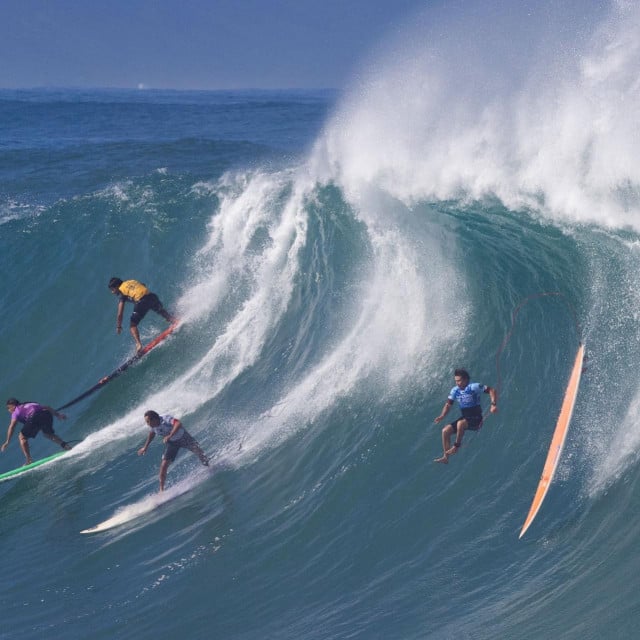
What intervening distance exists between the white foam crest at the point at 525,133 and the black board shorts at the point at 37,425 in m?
7.95

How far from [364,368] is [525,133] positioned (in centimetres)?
716

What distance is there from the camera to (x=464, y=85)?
63.2ft

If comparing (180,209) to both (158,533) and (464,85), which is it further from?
(158,533)

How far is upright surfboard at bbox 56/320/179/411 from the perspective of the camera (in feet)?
40.3

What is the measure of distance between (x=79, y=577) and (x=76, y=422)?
13.8 ft

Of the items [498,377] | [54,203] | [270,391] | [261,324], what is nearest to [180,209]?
[54,203]

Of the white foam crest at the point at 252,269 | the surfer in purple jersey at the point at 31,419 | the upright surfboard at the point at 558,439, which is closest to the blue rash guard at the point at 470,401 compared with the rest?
the upright surfboard at the point at 558,439

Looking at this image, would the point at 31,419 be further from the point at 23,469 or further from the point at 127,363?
the point at 127,363

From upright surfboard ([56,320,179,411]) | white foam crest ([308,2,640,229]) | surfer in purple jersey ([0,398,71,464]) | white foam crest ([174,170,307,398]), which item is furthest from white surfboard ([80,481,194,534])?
white foam crest ([308,2,640,229])

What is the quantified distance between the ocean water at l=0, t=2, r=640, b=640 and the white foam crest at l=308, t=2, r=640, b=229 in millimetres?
60

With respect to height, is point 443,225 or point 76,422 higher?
point 443,225

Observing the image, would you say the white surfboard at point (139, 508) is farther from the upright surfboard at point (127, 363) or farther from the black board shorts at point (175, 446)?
the upright surfboard at point (127, 363)

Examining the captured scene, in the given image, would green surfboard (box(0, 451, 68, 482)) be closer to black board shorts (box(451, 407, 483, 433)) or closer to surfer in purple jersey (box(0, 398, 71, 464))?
surfer in purple jersey (box(0, 398, 71, 464))

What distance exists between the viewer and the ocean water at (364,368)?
7.25m
